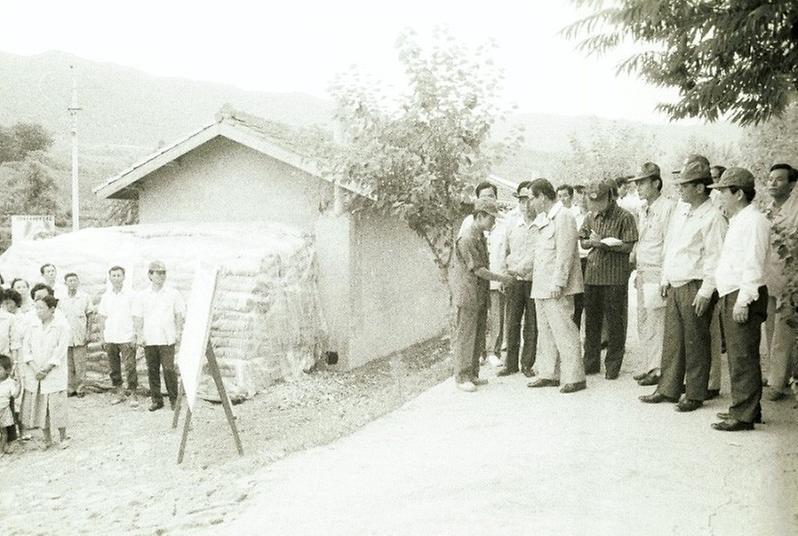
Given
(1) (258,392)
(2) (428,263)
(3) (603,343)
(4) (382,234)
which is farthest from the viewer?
(2) (428,263)

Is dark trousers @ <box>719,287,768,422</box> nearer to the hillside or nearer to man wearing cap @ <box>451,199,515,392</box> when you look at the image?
man wearing cap @ <box>451,199,515,392</box>

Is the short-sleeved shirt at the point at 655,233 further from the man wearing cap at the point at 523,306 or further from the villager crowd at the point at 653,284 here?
the man wearing cap at the point at 523,306

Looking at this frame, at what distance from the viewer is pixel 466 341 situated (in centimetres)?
755

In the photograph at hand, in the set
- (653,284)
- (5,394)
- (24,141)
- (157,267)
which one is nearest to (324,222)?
(157,267)

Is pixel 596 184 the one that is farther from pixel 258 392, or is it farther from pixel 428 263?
pixel 428 263

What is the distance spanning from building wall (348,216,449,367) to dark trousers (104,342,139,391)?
3310 millimetres

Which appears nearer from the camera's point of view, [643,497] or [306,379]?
[643,497]

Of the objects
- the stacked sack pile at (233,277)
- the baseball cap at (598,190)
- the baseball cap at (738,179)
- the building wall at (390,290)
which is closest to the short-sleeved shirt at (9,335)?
the stacked sack pile at (233,277)

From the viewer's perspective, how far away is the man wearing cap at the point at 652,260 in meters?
6.91

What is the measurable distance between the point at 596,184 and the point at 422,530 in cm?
421

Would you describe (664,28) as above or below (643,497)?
above

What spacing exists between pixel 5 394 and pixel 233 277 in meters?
3.01

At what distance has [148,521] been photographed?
5.52 meters

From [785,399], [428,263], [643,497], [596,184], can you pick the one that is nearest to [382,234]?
[428,263]
